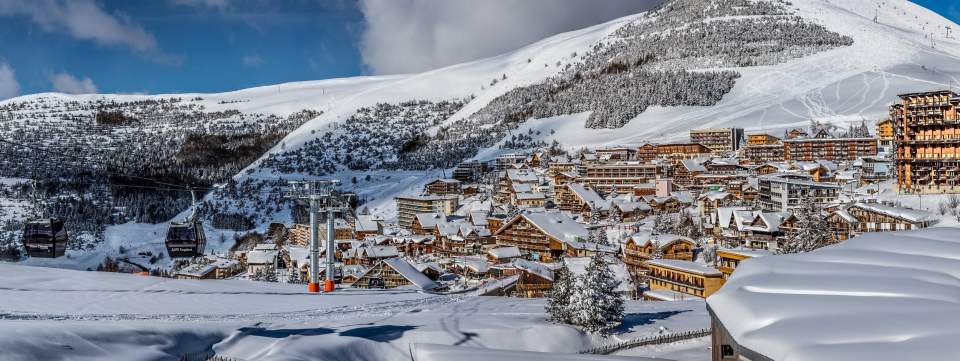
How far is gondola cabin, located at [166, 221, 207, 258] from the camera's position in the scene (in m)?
20.5

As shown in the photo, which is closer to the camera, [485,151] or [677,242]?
[677,242]

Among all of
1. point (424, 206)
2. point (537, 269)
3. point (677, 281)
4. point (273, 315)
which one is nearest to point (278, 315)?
point (273, 315)

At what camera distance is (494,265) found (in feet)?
132

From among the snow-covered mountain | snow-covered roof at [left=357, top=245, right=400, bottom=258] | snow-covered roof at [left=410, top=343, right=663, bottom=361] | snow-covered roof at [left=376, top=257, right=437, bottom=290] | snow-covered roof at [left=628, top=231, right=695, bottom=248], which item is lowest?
snow-covered roof at [left=357, top=245, right=400, bottom=258]

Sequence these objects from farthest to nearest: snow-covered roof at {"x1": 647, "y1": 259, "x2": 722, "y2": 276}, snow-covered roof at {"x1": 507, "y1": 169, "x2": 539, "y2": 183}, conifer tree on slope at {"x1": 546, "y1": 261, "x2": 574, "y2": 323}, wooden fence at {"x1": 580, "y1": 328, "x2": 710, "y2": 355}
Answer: snow-covered roof at {"x1": 507, "y1": 169, "x2": 539, "y2": 183}, snow-covered roof at {"x1": 647, "y1": 259, "x2": 722, "y2": 276}, conifer tree on slope at {"x1": 546, "y1": 261, "x2": 574, "y2": 323}, wooden fence at {"x1": 580, "y1": 328, "x2": 710, "y2": 355}

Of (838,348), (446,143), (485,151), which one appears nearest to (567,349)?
(838,348)

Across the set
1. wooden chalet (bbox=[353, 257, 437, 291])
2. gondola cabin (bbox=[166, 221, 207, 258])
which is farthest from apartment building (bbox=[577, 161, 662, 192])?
gondola cabin (bbox=[166, 221, 207, 258])

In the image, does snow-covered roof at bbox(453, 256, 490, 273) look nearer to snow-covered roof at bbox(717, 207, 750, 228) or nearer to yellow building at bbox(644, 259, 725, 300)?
yellow building at bbox(644, 259, 725, 300)

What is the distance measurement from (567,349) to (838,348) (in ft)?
39.7

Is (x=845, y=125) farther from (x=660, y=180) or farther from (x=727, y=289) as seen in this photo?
(x=727, y=289)

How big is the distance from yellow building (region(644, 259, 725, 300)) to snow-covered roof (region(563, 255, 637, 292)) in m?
1.11

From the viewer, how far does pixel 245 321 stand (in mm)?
14875

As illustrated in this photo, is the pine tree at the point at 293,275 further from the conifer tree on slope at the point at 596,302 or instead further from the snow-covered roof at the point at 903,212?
the snow-covered roof at the point at 903,212

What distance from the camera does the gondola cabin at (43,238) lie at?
807 inches
